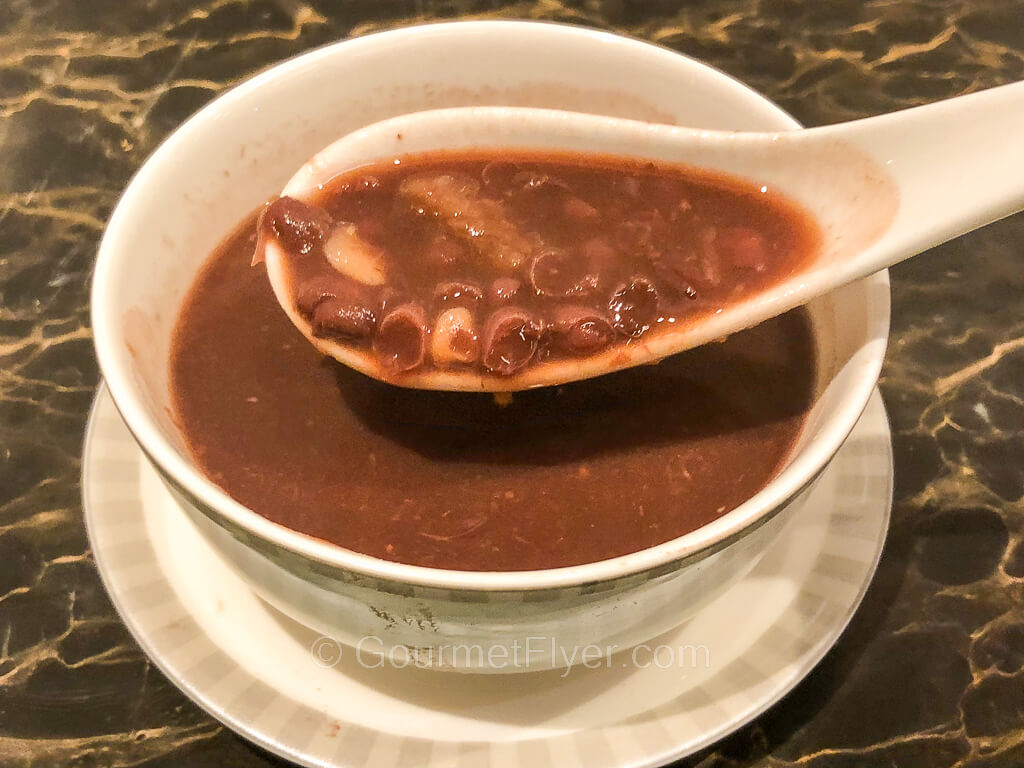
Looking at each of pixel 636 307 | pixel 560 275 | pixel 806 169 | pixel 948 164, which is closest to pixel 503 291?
pixel 560 275

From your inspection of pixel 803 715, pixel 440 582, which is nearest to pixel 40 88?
pixel 440 582

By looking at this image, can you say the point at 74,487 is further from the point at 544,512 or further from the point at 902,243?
the point at 902,243

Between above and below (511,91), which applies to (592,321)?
below

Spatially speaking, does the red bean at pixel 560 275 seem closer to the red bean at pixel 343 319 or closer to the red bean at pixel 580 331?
the red bean at pixel 580 331

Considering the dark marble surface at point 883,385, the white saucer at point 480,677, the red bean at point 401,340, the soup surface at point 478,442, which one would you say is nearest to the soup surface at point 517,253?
the red bean at point 401,340

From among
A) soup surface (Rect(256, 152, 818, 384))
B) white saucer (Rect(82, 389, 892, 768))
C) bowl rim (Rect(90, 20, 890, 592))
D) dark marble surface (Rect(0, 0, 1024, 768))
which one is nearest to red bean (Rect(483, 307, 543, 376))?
soup surface (Rect(256, 152, 818, 384))

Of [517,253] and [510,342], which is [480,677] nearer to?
[510,342]
